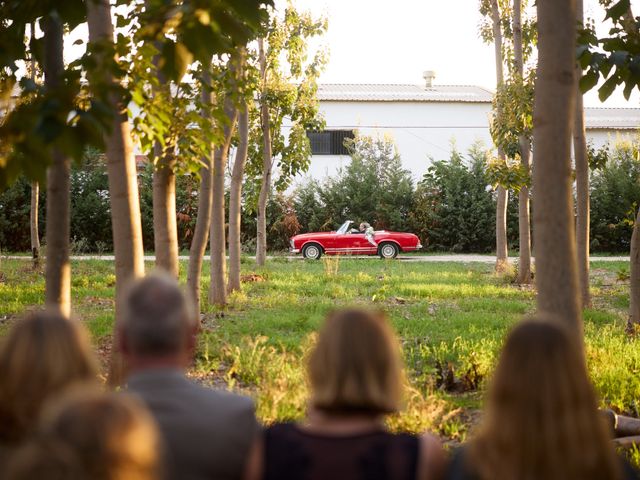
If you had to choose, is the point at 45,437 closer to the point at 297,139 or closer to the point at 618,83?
the point at 618,83

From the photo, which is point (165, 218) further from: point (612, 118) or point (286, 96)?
point (612, 118)

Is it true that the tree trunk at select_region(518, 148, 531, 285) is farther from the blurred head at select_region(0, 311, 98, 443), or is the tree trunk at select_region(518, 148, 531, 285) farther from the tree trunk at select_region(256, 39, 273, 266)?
the blurred head at select_region(0, 311, 98, 443)

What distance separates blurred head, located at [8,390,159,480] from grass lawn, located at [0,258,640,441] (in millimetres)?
Answer: 4286

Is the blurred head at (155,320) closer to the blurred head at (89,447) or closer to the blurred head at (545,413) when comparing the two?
the blurred head at (89,447)

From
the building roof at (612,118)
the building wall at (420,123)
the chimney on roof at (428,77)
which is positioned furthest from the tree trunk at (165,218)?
the chimney on roof at (428,77)

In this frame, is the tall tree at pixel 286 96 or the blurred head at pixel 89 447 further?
the tall tree at pixel 286 96

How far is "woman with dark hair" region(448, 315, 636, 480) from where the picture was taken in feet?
7.88

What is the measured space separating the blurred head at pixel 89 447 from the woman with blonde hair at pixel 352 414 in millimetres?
936

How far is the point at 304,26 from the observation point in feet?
70.9

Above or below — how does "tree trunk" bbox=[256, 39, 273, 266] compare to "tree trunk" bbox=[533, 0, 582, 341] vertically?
above

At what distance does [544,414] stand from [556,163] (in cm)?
265

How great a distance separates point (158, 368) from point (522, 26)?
18.2 meters

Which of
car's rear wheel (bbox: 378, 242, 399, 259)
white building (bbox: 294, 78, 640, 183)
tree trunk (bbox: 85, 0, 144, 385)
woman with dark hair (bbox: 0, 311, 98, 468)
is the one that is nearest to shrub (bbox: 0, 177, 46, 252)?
car's rear wheel (bbox: 378, 242, 399, 259)

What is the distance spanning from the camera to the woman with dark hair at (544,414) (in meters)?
2.40
